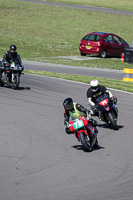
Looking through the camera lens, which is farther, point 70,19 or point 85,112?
point 70,19

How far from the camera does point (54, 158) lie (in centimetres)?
848

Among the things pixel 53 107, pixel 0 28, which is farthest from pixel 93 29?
pixel 53 107

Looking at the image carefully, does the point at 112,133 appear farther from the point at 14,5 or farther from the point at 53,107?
the point at 14,5

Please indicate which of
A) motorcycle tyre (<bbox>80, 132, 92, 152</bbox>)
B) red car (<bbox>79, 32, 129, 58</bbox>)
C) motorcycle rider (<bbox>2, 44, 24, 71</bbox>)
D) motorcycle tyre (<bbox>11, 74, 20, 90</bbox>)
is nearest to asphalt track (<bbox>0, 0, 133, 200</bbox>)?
motorcycle tyre (<bbox>80, 132, 92, 152</bbox>)

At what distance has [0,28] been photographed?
139 ft

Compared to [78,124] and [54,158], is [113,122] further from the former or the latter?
[54,158]

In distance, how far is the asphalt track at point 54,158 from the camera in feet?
21.5

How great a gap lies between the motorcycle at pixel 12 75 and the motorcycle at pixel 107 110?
19.6 ft

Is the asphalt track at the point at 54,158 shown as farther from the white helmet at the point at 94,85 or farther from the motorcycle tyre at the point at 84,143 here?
the white helmet at the point at 94,85

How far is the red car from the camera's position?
99.1ft

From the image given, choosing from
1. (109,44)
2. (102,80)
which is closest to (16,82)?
(102,80)

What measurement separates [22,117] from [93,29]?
33.2 m

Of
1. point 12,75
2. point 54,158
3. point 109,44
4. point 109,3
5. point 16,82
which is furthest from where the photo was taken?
point 109,3

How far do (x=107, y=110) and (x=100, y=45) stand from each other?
1939cm
